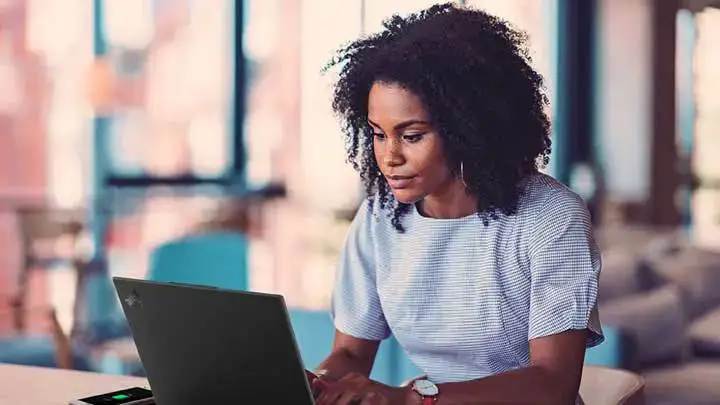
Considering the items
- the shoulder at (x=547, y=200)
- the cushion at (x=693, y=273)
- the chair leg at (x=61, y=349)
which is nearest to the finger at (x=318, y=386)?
the shoulder at (x=547, y=200)

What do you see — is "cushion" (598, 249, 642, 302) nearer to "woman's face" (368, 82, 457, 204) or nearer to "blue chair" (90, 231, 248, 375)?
"blue chair" (90, 231, 248, 375)

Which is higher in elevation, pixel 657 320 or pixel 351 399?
pixel 351 399

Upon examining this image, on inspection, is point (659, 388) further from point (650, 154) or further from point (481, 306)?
point (481, 306)

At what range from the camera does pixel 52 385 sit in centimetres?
212

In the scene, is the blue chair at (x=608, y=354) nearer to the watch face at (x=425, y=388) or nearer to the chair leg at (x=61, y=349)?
the watch face at (x=425, y=388)

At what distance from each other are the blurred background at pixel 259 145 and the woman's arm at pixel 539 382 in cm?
303

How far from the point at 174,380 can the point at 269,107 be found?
5.79 m

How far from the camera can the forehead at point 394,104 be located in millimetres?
1898

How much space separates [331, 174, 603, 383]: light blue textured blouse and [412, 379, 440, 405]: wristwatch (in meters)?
0.26

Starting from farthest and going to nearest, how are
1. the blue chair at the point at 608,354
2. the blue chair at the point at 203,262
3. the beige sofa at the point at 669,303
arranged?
the beige sofa at the point at 669,303
the blue chair at the point at 203,262
the blue chair at the point at 608,354

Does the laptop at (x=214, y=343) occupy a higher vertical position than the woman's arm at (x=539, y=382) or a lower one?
higher

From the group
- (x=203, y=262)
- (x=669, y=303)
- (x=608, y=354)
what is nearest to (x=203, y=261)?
(x=203, y=262)

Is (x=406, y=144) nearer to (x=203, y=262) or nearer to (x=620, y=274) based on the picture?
(x=203, y=262)

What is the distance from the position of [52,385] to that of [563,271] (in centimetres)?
98
